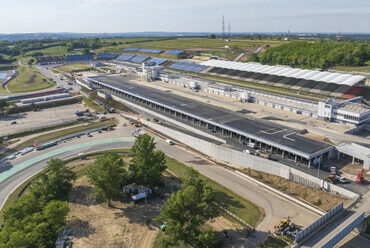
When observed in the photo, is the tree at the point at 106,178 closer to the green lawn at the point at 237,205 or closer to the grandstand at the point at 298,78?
the green lawn at the point at 237,205

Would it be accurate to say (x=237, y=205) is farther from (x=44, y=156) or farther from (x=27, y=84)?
(x=27, y=84)

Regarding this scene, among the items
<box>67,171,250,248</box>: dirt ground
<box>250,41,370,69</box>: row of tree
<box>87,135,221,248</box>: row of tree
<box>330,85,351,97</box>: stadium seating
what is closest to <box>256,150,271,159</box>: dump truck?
<box>67,171,250,248</box>: dirt ground

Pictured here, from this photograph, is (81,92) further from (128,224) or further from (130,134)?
(128,224)

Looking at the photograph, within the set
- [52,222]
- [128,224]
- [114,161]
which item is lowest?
[128,224]

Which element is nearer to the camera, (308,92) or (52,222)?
(52,222)

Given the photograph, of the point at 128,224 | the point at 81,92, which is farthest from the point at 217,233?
the point at 81,92

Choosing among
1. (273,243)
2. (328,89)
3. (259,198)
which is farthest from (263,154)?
(328,89)
